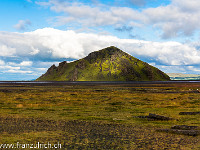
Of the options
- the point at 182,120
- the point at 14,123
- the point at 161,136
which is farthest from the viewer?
the point at 182,120

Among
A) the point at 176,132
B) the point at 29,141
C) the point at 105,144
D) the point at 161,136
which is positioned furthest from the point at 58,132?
the point at 176,132

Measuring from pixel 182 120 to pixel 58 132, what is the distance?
39.7ft

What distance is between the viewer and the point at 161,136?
50.6 ft

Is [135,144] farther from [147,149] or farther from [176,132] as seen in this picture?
[176,132]

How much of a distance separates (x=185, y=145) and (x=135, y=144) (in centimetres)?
292

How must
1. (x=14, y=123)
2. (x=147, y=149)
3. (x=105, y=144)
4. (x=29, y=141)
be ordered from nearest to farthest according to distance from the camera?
(x=147, y=149)
(x=105, y=144)
(x=29, y=141)
(x=14, y=123)

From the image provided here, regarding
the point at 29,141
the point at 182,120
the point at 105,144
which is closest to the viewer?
the point at 105,144

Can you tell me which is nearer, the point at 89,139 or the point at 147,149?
the point at 147,149

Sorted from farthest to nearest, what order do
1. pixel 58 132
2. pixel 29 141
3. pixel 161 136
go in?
pixel 58 132
pixel 161 136
pixel 29 141

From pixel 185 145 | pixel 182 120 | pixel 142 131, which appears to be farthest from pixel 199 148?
pixel 182 120

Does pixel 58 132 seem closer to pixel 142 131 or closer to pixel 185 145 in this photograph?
pixel 142 131

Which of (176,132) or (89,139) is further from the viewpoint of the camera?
(176,132)

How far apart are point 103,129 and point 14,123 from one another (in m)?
8.20

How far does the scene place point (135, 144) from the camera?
43.7 ft
